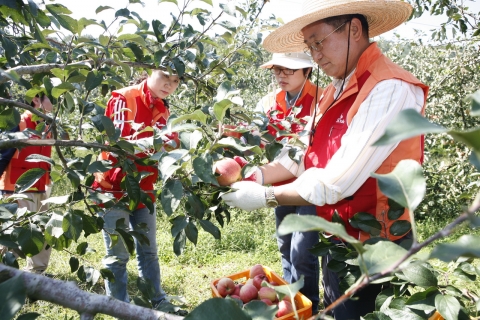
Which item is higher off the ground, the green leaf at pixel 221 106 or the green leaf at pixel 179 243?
the green leaf at pixel 221 106

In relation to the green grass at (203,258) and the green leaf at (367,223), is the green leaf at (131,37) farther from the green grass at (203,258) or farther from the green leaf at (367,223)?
the green grass at (203,258)

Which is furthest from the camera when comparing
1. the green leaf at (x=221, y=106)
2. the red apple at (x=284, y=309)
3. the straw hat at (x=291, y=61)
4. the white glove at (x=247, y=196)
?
the straw hat at (x=291, y=61)

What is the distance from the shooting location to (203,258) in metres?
3.72

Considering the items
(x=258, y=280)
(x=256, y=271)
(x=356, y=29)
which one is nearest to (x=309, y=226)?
(x=356, y=29)

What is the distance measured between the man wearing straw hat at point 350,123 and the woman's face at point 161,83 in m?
0.84

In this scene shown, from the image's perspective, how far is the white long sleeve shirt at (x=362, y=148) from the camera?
1.23 meters

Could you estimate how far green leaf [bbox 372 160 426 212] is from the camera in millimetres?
474

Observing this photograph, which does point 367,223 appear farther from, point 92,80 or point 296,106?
point 296,106

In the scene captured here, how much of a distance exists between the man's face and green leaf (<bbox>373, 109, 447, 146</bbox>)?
3.74 feet

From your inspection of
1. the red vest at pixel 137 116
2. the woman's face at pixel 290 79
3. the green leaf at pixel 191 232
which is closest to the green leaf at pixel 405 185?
the green leaf at pixel 191 232

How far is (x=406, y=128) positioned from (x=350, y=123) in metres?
1.00

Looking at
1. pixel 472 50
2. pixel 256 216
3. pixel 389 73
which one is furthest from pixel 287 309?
pixel 472 50

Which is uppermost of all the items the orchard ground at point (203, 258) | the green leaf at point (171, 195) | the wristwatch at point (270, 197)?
the green leaf at point (171, 195)

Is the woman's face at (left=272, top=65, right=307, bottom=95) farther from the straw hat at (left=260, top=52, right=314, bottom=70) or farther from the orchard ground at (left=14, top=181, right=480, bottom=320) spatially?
the orchard ground at (left=14, top=181, right=480, bottom=320)
